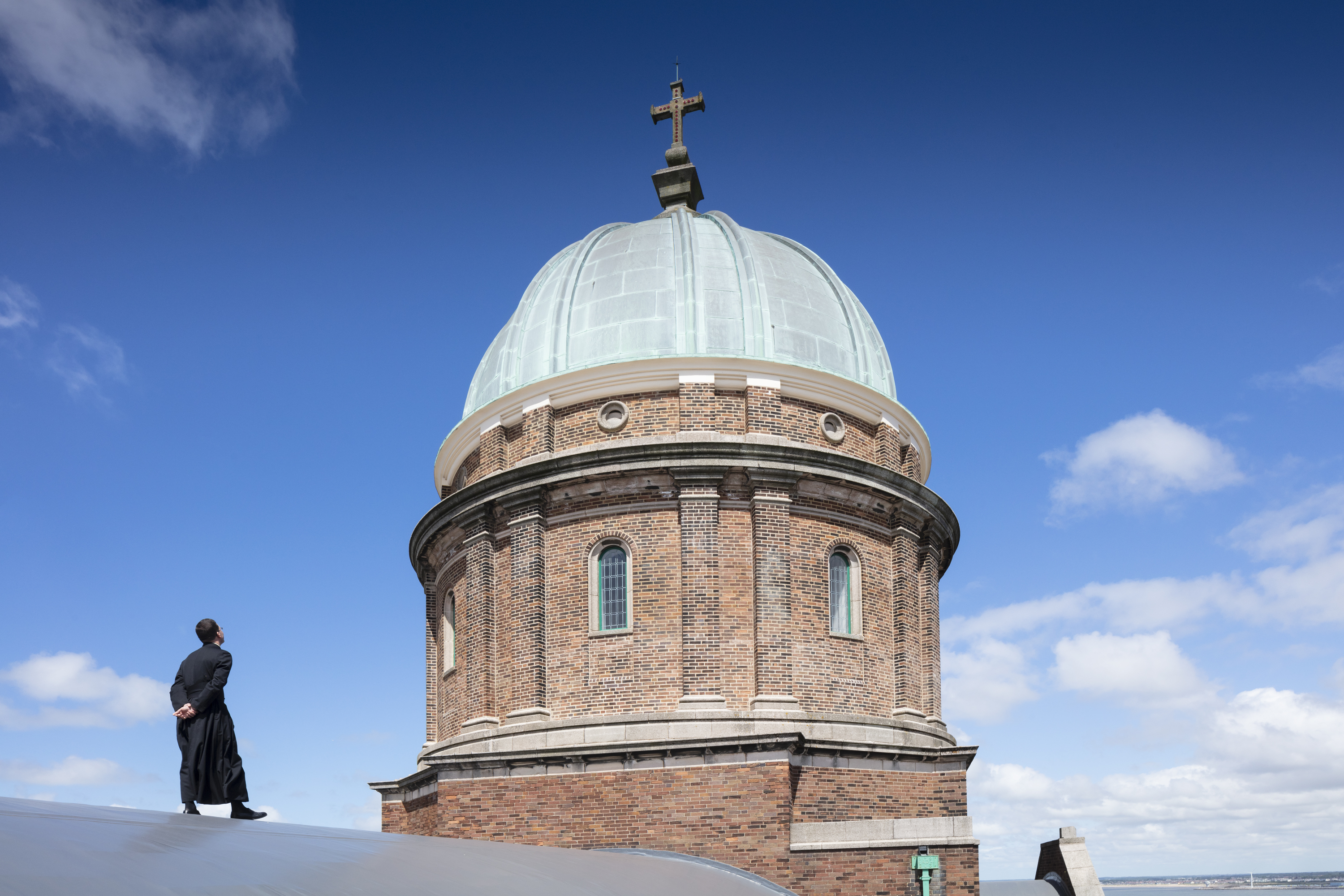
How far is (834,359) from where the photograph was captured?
24.5 meters

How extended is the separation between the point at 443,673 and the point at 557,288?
8.60 metres

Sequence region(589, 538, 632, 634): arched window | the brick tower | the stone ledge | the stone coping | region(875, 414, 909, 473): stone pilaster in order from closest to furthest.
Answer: the stone ledge
the brick tower
the stone coping
region(589, 538, 632, 634): arched window
region(875, 414, 909, 473): stone pilaster

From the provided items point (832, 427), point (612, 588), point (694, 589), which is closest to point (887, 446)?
point (832, 427)

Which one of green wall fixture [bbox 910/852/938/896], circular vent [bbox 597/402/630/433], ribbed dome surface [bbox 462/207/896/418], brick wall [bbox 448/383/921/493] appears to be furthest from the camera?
ribbed dome surface [bbox 462/207/896/418]

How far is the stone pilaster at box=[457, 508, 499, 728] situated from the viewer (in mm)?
22500

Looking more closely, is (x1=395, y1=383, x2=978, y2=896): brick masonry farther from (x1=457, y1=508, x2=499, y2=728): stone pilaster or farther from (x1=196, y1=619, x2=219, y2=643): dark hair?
(x1=196, y1=619, x2=219, y2=643): dark hair

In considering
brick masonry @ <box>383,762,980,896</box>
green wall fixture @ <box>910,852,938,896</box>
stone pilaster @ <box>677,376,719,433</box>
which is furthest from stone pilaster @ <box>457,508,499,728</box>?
green wall fixture @ <box>910,852,938,896</box>

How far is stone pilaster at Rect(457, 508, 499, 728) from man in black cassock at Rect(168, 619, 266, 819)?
43.5 feet

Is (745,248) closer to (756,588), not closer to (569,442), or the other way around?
(569,442)

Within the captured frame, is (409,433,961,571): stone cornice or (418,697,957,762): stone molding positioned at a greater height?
(409,433,961,571): stone cornice

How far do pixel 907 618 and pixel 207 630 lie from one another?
652 inches

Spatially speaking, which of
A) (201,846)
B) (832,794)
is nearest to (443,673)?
(832,794)

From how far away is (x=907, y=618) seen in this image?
23.3 metres

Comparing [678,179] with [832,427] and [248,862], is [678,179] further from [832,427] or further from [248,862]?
[248,862]
